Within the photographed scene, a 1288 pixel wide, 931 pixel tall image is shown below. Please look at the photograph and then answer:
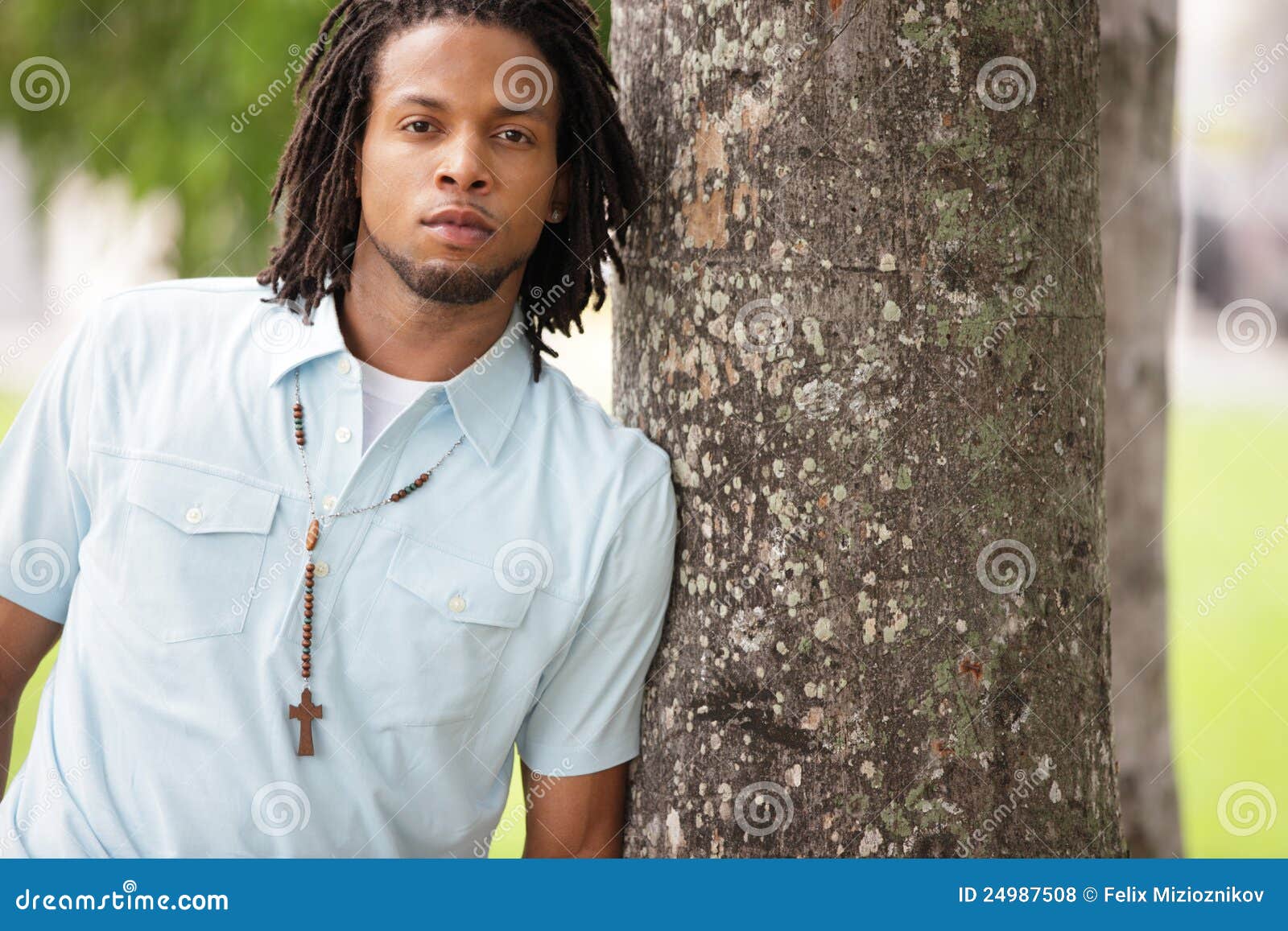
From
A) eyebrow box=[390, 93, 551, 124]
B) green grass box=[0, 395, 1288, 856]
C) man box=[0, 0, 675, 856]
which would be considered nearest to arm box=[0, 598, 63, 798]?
man box=[0, 0, 675, 856]

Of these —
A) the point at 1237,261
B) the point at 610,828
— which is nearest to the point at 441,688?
the point at 610,828

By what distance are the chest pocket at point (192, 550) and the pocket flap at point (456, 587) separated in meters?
0.24

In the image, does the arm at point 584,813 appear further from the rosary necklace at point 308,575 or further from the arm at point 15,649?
the arm at point 15,649

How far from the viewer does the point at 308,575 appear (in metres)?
2.11

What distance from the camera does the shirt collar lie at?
2.22 meters

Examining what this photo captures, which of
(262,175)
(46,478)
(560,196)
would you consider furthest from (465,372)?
(262,175)

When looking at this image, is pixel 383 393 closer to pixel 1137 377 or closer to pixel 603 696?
pixel 603 696

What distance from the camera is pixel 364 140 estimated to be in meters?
2.31

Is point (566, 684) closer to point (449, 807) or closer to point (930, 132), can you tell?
point (449, 807)

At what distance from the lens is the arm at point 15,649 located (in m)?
2.27

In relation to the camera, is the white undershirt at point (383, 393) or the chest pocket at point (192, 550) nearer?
the chest pocket at point (192, 550)

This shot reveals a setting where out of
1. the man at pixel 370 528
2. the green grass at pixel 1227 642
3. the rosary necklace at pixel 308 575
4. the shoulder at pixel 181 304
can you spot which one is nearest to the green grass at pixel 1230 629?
the green grass at pixel 1227 642

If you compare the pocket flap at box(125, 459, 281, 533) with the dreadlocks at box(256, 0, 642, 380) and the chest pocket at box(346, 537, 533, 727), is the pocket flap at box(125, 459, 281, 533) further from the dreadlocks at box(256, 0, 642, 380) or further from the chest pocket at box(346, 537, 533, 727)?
the dreadlocks at box(256, 0, 642, 380)

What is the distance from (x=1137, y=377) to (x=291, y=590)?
257 cm
